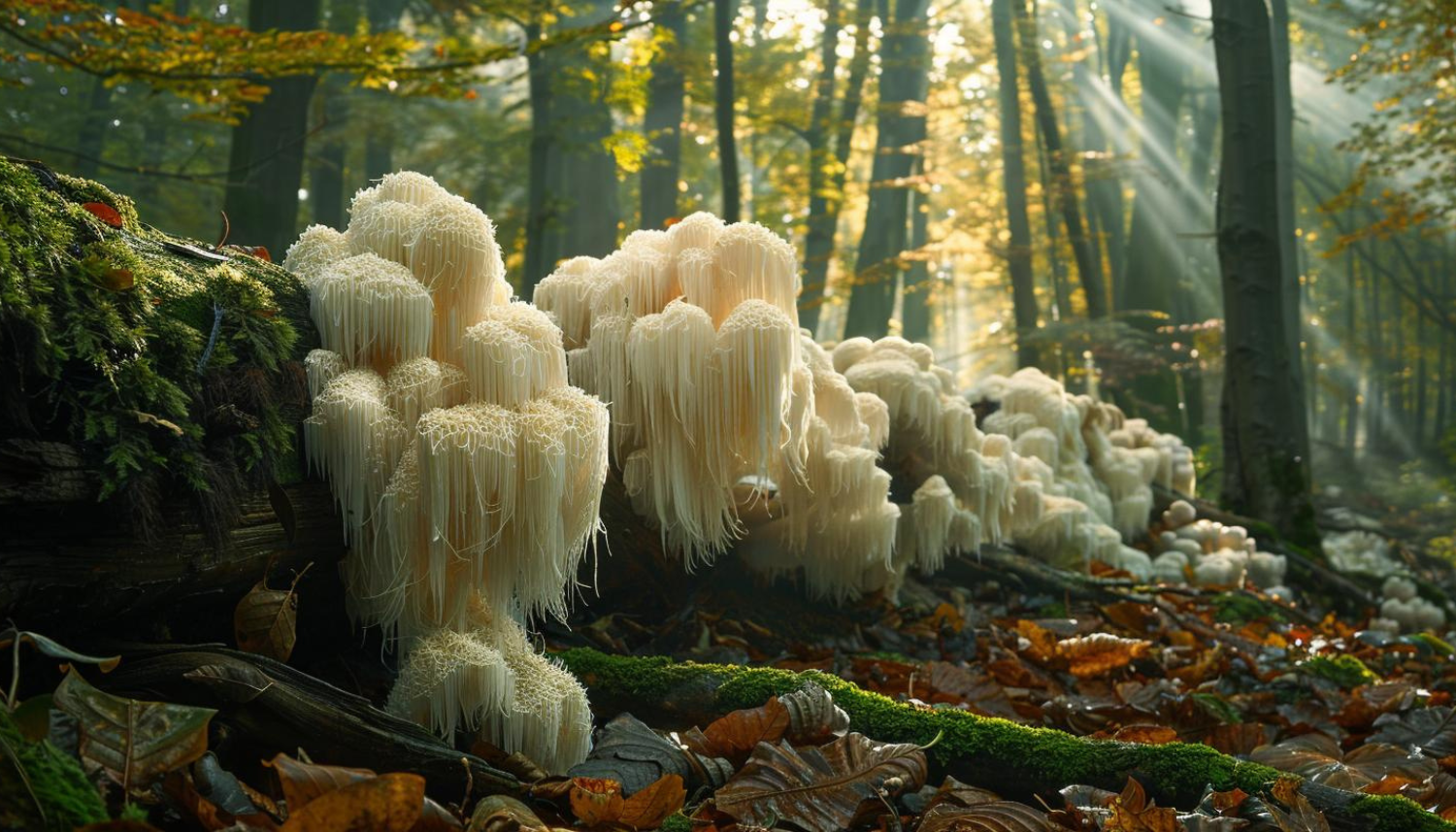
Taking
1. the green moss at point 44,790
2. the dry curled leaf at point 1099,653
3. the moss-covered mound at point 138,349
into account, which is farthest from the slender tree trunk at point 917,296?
the green moss at point 44,790

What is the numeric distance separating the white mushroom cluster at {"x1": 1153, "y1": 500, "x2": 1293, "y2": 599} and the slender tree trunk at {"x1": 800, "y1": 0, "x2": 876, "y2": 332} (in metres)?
7.55

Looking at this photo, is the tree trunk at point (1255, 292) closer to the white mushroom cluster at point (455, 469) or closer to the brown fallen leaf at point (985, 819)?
the brown fallen leaf at point (985, 819)

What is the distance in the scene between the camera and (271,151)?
8297 millimetres

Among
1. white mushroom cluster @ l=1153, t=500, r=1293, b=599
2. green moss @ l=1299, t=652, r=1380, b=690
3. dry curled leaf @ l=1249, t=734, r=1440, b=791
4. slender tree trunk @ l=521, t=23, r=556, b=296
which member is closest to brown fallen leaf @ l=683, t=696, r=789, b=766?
dry curled leaf @ l=1249, t=734, r=1440, b=791

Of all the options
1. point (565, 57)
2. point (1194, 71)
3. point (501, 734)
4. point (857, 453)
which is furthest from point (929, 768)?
point (1194, 71)

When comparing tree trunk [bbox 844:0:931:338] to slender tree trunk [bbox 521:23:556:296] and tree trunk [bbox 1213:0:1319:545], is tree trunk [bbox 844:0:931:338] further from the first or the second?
tree trunk [bbox 1213:0:1319:545]

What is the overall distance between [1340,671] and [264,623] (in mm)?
4332

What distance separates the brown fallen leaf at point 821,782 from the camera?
197 cm

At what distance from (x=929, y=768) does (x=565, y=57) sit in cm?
1289

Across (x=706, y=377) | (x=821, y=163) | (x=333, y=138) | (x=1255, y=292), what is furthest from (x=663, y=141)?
(x=706, y=377)

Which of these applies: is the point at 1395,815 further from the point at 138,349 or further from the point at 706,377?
the point at 138,349

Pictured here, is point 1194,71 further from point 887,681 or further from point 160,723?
point 160,723

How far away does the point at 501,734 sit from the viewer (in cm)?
235

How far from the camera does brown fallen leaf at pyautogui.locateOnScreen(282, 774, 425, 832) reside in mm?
Result: 1477
